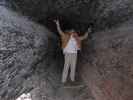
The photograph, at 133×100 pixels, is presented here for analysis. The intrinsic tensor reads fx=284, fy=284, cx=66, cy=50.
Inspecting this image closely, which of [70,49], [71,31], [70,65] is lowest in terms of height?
[70,65]

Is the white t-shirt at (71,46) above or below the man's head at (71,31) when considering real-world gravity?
below

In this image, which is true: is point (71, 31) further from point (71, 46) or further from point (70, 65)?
point (70, 65)

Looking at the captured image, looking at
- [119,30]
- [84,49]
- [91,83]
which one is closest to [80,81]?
[91,83]

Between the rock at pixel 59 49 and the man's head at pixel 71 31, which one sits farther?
the man's head at pixel 71 31

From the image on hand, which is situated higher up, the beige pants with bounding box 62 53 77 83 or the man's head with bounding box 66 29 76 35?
the man's head with bounding box 66 29 76 35

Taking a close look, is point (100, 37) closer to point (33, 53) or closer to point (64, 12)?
point (64, 12)

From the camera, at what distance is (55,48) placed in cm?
191

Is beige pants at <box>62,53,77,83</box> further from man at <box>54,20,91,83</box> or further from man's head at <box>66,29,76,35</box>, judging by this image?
man's head at <box>66,29,76,35</box>

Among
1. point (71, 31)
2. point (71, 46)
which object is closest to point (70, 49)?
point (71, 46)

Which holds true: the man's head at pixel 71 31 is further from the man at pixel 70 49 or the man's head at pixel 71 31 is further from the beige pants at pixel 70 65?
the beige pants at pixel 70 65

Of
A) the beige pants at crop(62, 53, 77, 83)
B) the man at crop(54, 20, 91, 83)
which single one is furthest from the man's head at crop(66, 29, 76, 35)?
the beige pants at crop(62, 53, 77, 83)

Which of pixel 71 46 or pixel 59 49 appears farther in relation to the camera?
pixel 59 49

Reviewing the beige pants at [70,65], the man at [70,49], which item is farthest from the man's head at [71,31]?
A: the beige pants at [70,65]

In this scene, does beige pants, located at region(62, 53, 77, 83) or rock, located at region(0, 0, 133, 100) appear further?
beige pants, located at region(62, 53, 77, 83)
